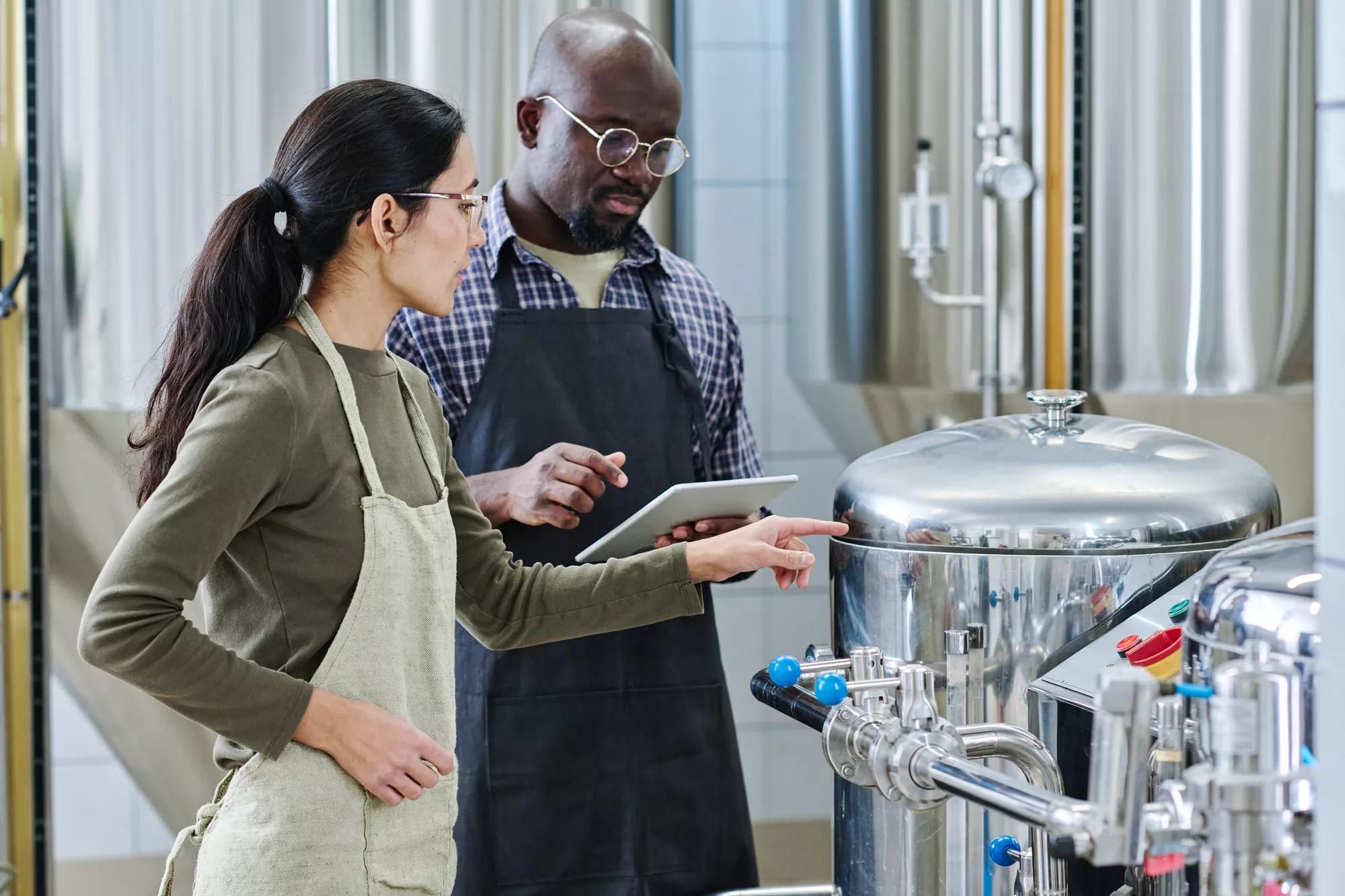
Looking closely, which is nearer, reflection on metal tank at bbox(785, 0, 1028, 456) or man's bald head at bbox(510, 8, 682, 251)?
man's bald head at bbox(510, 8, 682, 251)

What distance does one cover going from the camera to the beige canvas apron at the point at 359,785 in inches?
48.5

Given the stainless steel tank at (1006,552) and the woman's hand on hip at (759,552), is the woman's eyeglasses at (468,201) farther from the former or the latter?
the stainless steel tank at (1006,552)

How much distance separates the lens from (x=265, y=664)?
127cm

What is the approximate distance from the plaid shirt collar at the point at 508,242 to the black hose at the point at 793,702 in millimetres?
856

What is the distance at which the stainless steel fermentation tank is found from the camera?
7.68ft

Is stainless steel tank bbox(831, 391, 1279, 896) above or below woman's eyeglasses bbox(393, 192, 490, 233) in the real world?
below

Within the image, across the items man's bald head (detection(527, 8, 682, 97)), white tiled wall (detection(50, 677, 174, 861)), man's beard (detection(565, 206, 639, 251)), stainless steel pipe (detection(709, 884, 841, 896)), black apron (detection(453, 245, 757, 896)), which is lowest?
white tiled wall (detection(50, 677, 174, 861))

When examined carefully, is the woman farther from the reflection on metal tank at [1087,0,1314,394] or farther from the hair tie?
the reflection on metal tank at [1087,0,1314,394]

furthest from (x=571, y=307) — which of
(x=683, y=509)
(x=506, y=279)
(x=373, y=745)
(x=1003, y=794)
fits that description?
(x=1003, y=794)

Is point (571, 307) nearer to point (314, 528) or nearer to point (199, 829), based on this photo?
point (314, 528)

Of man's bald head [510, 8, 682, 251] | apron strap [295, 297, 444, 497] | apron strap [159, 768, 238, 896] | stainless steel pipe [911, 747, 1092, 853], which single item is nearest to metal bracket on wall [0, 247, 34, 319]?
man's bald head [510, 8, 682, 251]

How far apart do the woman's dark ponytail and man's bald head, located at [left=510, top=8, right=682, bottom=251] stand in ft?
2.29

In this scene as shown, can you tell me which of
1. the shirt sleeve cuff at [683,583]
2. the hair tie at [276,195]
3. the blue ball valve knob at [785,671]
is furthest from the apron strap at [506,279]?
the blue ball valve knob at [785,671]

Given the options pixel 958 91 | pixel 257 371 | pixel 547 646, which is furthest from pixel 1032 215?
pixel 257 371
